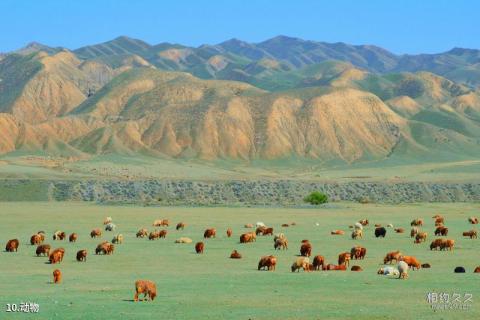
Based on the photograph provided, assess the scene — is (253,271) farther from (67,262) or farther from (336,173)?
(336,173)

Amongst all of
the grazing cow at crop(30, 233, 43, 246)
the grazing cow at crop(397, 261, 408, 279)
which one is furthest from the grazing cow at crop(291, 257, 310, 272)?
the grazing cow at crop(30, 233, 43, 246)

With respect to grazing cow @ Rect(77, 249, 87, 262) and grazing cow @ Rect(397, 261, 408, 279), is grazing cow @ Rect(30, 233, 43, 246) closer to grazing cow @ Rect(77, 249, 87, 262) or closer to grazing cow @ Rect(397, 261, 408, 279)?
grazing cow @ Rect(77, 249, 87, 262)

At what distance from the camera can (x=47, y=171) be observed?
11488 cm

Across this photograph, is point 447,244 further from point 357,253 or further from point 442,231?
point 442,231

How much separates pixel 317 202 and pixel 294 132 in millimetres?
91843

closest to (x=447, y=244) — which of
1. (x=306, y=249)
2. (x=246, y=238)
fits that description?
(x=306, y=249)

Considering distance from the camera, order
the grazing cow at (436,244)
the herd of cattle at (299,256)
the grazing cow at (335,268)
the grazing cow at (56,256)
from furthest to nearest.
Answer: the grazing cow at (436,244) < the grazing cow at (56,256) < the grazing cow at (335,268) < the herd of cattle at (299,256)

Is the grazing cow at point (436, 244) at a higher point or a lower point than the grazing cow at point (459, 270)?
higher

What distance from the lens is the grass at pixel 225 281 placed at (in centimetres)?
2225

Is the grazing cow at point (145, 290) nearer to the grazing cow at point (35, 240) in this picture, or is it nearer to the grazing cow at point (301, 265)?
the grazing cow at point (301, 265)

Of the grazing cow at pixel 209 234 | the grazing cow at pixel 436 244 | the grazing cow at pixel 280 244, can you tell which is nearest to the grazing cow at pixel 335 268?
the grazing cow at pixel 280 244

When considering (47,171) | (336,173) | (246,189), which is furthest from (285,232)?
(336,173)

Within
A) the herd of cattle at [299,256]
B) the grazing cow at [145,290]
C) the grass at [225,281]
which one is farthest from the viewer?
the herd of cattle at [299,256]

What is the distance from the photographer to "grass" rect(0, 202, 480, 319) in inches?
876
